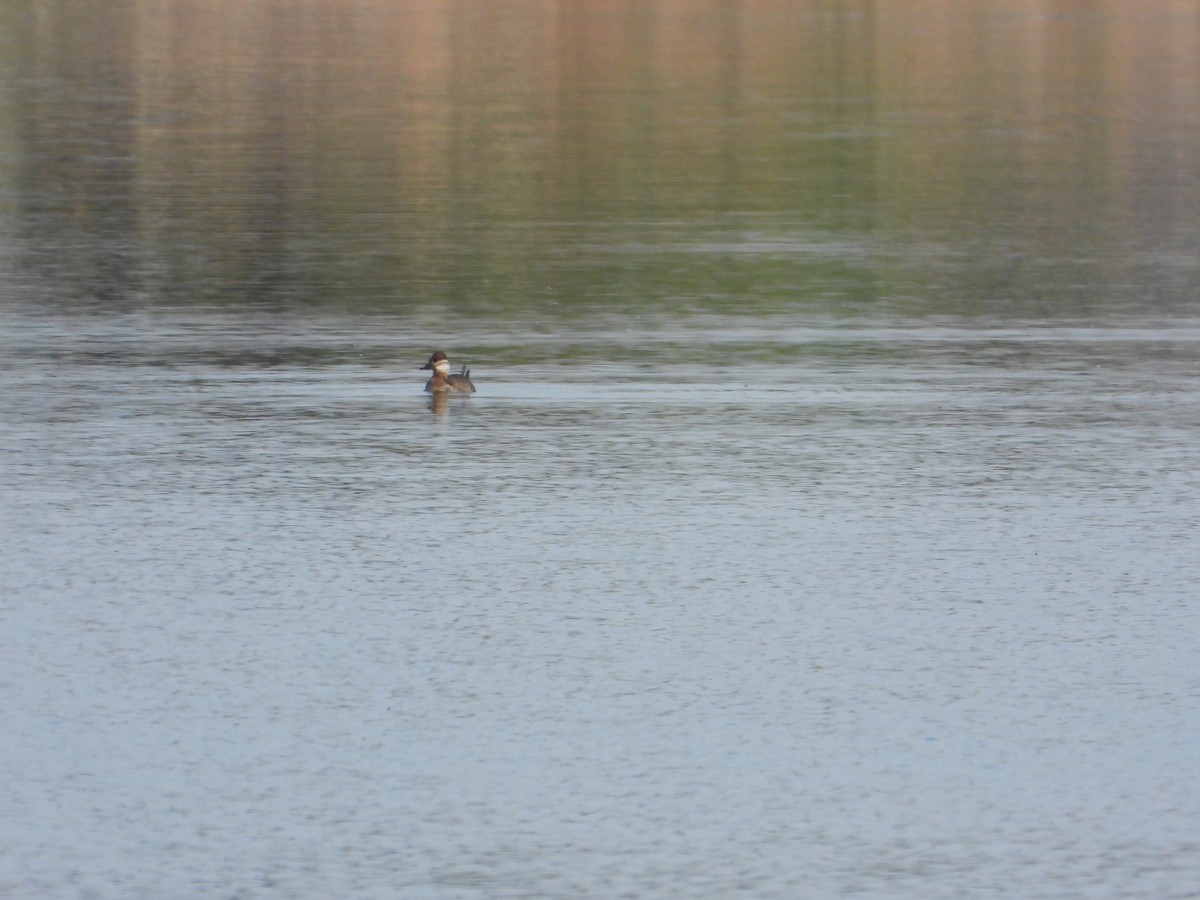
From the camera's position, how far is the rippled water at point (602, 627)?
22.3 feet

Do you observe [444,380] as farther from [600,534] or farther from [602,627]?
[602,627]

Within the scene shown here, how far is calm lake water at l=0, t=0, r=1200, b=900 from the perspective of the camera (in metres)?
6.93

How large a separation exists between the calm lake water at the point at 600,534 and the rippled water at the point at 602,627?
2cm

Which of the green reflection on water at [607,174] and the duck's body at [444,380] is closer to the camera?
the duck's body at [444,380]

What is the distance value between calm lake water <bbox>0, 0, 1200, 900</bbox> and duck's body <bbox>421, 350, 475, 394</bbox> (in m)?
0.24

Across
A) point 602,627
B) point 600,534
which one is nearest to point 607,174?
point 600,534

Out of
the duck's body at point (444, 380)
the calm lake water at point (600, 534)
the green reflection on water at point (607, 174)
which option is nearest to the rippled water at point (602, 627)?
the calm lake water at point (600, 534)

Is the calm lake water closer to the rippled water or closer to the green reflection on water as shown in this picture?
the rippled water

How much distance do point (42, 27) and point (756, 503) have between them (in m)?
43.2

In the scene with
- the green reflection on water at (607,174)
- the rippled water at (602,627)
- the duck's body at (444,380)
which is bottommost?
the rippled water at (602,627)

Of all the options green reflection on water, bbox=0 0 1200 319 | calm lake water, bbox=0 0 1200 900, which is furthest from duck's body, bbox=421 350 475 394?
green reflection on water, bbox=0 0 1200 319

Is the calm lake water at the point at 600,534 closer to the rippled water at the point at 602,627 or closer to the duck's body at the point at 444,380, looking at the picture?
the rippled water at the point at 602,627

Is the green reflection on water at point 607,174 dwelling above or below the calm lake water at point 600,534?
above

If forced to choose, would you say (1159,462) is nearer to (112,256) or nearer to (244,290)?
(244,290)
